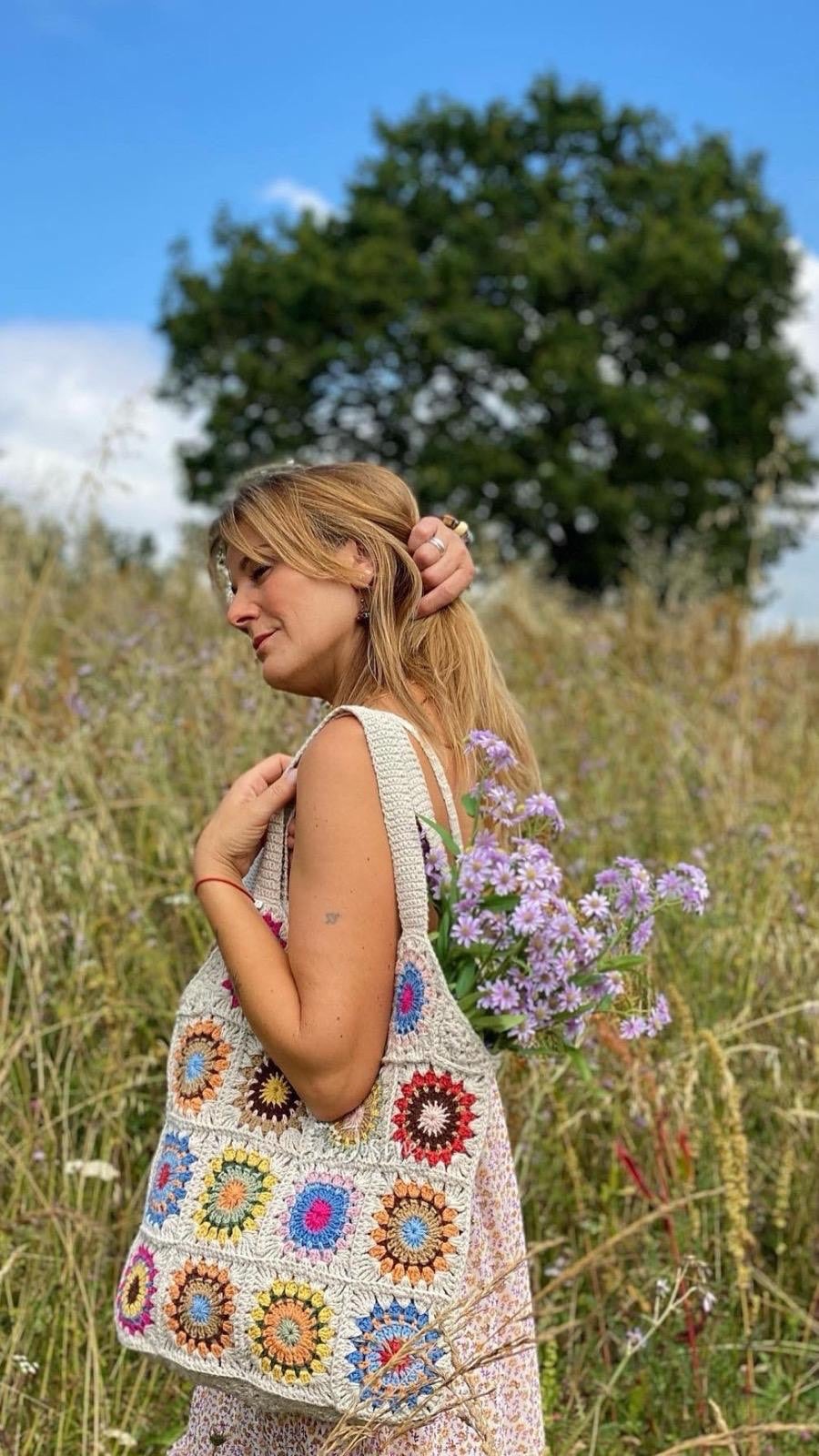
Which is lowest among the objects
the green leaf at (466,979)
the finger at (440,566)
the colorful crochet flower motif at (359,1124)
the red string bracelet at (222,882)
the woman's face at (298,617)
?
the colorful crochet flower motif at (359,1124)

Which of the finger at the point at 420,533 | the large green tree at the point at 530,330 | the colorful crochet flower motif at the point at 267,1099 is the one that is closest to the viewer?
the colorful crochet flower motif at the point at 267,1099

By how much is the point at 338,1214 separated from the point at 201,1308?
0.62 ft

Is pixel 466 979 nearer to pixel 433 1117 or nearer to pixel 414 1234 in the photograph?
pixel 433 1117

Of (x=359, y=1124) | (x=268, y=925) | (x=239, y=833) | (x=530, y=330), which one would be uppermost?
(x=530, y=330)

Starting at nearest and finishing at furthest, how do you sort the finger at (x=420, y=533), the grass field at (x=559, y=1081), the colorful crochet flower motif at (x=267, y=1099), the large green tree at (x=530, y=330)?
the colorful crochet flower motif at (x=267, y=1099)
the finger at (x=420, y=533)
the grass field at (x=559, y=1081)
the large green tree at (x=530, y=330)

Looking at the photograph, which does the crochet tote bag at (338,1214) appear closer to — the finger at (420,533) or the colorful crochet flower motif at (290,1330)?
the colorful crochet flower motif at (290,1330)

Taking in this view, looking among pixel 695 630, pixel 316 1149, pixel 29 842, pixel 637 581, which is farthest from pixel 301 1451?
pixel 637 581

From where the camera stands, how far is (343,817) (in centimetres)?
161

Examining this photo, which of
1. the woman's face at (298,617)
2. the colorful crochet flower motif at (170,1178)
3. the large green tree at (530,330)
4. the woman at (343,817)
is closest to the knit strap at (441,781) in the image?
the woman at (343,817)

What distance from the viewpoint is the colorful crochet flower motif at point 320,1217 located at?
61.7 inches

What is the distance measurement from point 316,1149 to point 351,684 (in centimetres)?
59

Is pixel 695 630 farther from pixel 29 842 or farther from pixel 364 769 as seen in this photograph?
pixel 364 769

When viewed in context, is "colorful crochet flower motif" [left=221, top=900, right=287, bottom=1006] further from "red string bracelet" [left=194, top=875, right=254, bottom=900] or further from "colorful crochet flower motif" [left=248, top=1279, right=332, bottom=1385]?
"colorful crochet flower motif" [left=248, top=1279, right=332, bottom=1385]

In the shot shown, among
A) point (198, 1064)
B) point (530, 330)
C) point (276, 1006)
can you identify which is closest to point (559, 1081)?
point (198, 1064)
